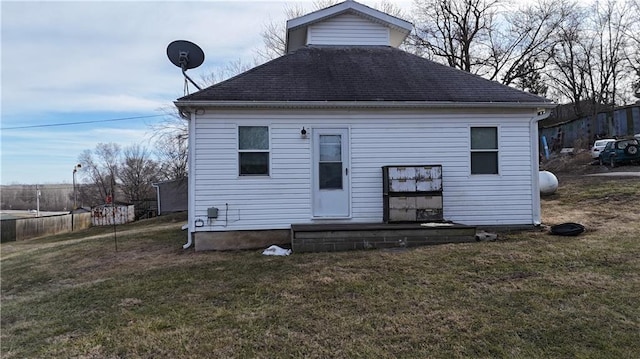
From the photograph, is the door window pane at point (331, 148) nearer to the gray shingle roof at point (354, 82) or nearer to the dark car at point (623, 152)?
the gray shingle roof at point (354, 82)

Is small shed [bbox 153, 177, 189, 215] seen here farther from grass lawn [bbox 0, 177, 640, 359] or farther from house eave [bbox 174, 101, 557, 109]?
house eave [bbox 174, 101, 557, 109]

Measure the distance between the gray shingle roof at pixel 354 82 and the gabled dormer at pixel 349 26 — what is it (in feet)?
1.31

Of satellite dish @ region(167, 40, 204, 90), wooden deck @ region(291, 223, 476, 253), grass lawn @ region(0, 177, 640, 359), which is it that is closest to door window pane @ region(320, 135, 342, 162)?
wooden deck @ region(291, 223, 476, 253)

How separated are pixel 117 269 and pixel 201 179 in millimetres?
2190

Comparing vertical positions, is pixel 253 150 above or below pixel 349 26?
below

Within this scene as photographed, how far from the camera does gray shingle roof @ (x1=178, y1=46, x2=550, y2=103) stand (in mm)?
7918

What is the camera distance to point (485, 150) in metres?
8.26

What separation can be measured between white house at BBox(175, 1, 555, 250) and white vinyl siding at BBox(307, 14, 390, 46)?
6.88 feet

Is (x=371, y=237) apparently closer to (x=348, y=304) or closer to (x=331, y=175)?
(x=331, y=175)

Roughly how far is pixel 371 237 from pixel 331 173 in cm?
172

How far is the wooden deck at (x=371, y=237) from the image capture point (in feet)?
22.9

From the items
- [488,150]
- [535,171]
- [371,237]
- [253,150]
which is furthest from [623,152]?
[253,150]

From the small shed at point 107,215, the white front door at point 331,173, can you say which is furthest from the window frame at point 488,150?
the small shed at point 107,215

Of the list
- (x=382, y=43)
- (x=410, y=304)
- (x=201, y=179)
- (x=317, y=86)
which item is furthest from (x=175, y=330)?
(x=382, y=43)
